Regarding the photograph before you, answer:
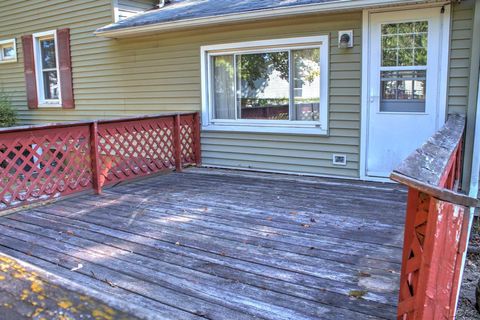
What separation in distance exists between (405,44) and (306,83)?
1350 mm

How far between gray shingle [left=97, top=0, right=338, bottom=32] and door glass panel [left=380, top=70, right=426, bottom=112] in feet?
4.08

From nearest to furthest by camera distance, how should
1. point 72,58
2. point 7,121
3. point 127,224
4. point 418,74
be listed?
point 127,224 → point 418,74 → point 72,58 → point 7,121

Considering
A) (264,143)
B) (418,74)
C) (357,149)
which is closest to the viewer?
(418,74)

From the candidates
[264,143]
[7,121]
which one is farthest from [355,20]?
[7,121]

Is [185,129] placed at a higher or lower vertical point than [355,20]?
lower

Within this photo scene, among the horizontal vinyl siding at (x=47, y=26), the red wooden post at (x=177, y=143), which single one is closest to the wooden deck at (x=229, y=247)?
the red wooden post at (x=177, y=143)

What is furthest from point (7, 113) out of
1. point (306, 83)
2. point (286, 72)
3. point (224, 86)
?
point (306, 83)

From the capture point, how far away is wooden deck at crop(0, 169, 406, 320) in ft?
→ 8.03

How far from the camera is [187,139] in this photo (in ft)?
21.9

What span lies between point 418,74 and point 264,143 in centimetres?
225

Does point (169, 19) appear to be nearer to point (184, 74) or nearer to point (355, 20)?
point (184, 74)

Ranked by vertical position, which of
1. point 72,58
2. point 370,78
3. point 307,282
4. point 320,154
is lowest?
point 307,282

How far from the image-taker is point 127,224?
3949 mm

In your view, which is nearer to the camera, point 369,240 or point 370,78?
point 369,240
